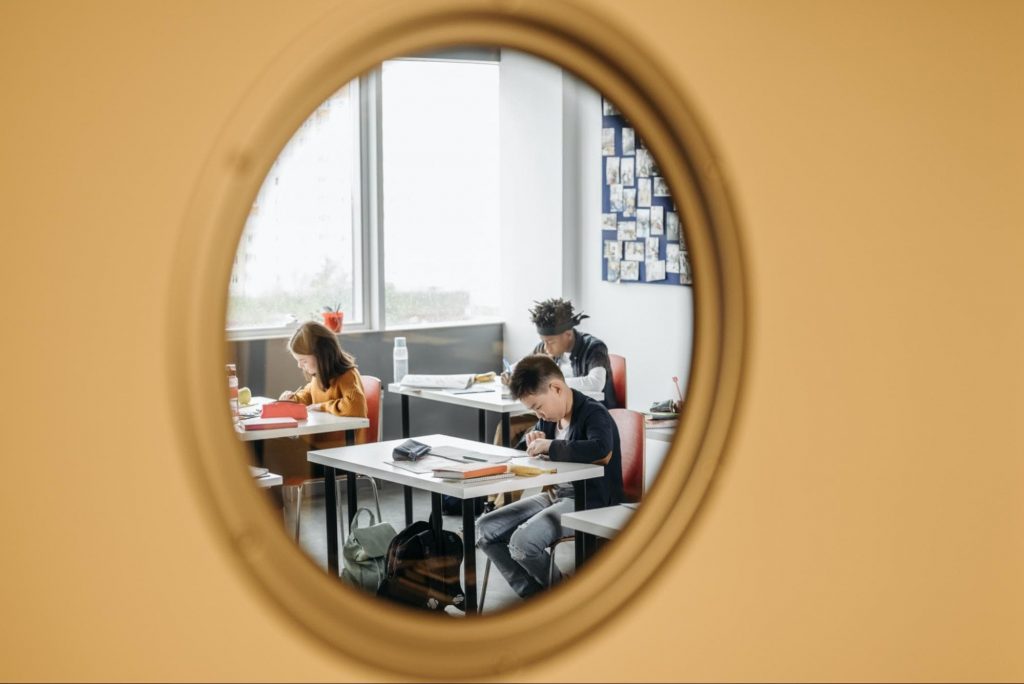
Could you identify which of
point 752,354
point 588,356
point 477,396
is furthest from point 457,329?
point 752,354

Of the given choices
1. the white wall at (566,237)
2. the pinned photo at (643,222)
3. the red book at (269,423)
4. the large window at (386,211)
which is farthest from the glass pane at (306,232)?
the pinned photo at (643,222)

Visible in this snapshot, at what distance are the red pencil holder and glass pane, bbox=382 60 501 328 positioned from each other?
54 millimetres

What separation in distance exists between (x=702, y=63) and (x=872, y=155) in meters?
0.37

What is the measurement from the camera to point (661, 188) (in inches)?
51.7

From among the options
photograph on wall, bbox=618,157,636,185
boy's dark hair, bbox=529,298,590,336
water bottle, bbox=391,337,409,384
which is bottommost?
water bottle, bbox=391,337,409,384

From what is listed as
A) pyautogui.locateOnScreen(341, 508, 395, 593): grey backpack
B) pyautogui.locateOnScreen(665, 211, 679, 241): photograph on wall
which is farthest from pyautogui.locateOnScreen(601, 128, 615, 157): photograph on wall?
pyautogui.locateOnScreen(341, 508, 395, 593): grey backpack

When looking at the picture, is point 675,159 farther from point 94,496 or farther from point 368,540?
point 94,496

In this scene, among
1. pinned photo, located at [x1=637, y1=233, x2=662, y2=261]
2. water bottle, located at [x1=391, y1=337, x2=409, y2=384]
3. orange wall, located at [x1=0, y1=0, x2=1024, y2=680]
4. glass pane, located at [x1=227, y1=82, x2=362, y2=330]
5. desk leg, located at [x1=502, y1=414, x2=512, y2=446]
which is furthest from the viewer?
pinned photo, located at [x1=637, y1=233, x2=662, y2=261]

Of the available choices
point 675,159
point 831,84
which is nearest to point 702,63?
point 675,159

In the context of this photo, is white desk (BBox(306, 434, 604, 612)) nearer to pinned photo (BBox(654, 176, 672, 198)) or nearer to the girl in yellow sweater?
the girl in yellow sweater

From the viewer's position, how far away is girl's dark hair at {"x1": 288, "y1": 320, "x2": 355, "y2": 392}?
1052mm

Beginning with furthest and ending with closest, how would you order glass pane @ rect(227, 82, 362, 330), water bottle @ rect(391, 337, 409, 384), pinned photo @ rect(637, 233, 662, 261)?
pinned photo @ rect(637, 233, 662, 261) → water bottle @ rect(391, 337, 409, 384) → glass pane @ rect(227, 82, 362, 330)

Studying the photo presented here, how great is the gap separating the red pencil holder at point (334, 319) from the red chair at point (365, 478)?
0.07 m

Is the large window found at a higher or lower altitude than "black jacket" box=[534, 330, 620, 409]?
higher
